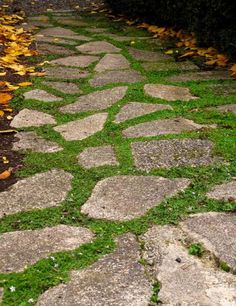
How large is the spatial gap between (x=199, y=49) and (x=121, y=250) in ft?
11.7

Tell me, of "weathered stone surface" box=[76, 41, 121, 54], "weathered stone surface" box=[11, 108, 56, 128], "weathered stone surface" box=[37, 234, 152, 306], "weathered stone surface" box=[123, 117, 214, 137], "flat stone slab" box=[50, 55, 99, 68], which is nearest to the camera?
"weathered stone surface" box=[37, 234, 152, 306]

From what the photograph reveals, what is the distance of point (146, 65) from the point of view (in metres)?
4.75

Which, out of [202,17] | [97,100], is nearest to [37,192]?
[97,100]

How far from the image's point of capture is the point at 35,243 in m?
2.09

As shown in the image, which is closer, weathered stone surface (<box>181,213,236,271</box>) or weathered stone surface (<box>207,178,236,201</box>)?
weathered stone surface (<box>181,213,236,271</box>)

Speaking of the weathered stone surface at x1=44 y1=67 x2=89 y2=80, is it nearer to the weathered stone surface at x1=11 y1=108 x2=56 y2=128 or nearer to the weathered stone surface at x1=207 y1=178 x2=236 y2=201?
the weathered stone surface at x1=11 y1=108 x2=56 y2=128

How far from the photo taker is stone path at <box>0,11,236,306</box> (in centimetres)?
186

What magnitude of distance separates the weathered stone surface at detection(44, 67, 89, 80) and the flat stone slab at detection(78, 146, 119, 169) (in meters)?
1.56

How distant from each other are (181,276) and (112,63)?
3.24m

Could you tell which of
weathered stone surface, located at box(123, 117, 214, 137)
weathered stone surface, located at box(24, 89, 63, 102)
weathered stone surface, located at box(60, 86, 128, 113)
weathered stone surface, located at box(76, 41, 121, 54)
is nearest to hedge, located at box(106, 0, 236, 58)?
weathered stone surface, located at box(76, 41, 121, 54)

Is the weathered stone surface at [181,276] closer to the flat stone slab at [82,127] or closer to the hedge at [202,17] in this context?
the flat stone slab at [82,127]

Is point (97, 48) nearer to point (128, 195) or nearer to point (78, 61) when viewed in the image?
point (78, 61)

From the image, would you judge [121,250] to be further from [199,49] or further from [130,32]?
[130,32]

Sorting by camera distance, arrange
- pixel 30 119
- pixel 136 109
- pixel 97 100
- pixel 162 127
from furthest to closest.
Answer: pixel 97 100, pixel 136 109, pixel 30 119, pixel 162 127
